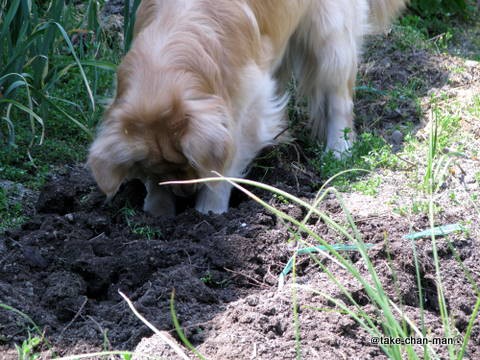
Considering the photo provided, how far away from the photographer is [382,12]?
5402mm

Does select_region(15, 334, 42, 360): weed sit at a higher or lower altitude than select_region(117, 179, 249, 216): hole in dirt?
higher

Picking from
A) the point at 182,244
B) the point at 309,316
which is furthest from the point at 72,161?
the point at 309,316

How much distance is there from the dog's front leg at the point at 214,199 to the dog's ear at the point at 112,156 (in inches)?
18.0

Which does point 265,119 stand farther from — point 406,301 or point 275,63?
point 406,301

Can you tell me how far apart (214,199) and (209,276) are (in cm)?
81

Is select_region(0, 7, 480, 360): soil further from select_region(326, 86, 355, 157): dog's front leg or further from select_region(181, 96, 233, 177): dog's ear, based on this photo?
select_region(326, 86, 355, 157): dog's front leg

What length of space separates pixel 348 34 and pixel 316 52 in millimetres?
229

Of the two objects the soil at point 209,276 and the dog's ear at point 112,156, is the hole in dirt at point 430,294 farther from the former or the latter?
the dog's ear at point 112,156

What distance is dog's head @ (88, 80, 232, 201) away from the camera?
3.50 m

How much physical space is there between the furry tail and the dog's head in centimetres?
212

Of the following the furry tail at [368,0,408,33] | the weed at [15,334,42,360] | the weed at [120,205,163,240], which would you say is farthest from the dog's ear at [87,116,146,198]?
the furry tail at [368,0,408,33]

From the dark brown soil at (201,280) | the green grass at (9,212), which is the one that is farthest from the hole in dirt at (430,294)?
the green grass at (9,212)

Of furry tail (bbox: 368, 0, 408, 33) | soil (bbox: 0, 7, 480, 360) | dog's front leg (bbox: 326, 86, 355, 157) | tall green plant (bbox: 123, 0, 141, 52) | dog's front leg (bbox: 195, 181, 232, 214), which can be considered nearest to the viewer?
soil (bbox: 0, 7, 480, 360)

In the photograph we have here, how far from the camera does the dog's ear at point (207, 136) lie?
3.51 metres
